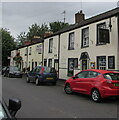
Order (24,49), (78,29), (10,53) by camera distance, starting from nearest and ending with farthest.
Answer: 1. (78,29)
2. (24,49)
3. (10,53)

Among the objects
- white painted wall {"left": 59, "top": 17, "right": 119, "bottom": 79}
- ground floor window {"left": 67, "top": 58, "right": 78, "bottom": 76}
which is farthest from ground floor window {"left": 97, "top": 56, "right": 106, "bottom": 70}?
ground floor window {"left": 67, "top": 58, "right": 78, "bottom": 76}

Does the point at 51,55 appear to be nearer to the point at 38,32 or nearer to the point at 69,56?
the point at 69,56

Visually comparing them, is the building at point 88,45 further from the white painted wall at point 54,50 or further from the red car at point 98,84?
the red car at point 98,84

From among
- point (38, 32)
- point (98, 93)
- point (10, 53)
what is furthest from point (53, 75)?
point (38, 32)

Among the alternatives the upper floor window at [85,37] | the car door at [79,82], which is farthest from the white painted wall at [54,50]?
the car door at [79,82]

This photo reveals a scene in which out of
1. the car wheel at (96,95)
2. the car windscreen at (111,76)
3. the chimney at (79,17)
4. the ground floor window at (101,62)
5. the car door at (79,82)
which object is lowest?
the car wheel at (96,95)

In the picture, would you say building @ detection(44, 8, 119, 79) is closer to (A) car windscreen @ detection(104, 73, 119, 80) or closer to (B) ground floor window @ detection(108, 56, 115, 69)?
(B) ground floor window @ detection(108, 56, 115, 69)

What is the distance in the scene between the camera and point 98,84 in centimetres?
862

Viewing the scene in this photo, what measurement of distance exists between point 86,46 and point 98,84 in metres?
8.74

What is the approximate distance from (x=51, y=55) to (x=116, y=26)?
1163 cm

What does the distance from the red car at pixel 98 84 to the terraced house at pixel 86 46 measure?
4432mm

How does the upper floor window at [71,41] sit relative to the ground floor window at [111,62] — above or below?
above

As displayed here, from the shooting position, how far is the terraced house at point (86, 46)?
13.8m

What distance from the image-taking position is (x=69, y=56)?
19.5m
